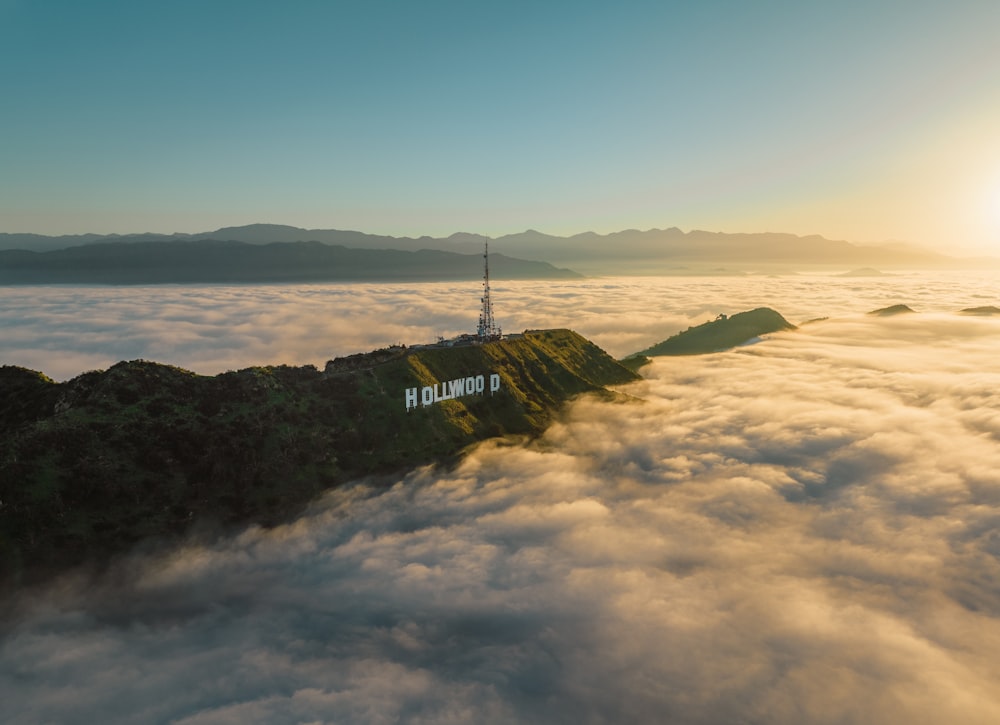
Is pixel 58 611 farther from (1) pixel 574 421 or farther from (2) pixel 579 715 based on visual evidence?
(1) pixel 574 421

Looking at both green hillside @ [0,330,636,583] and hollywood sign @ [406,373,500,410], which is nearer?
green hillside @ [0,330,636,583]

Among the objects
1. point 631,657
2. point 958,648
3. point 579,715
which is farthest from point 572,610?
point 958,648

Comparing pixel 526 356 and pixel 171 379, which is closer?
pixel 171 379

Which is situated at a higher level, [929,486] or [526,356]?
[526,356]

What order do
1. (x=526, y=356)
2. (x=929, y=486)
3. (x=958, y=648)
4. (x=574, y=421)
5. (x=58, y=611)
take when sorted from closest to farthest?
(x=58, y=611) < (x=958, y=648) < (x=929, y=486) < (x=574, y=421) < (x=526, y=356)

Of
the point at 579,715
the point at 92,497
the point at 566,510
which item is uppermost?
the point at 92,497

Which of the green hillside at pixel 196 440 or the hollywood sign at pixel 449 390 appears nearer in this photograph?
the green hillside at pixel 196 440
